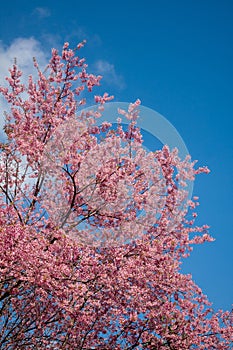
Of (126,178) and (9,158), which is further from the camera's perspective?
(9,158)

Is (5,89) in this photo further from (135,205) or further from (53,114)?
(135,205)

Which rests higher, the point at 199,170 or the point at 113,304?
the point at 199,170

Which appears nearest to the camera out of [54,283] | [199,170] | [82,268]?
[54,283]

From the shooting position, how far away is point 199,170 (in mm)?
11844

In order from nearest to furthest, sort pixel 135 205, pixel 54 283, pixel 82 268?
pixel 54 283
pixel 82 268
pixel 135 205

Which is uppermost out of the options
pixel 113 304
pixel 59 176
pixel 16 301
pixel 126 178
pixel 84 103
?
pixel 84 103

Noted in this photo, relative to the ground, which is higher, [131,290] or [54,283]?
[131,290]

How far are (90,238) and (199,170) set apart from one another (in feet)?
13.6

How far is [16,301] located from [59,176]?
11.8 ft

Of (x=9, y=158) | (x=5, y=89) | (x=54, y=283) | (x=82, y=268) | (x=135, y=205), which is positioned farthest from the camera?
(x=5, y=89)

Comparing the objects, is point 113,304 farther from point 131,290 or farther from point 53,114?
point 53,114

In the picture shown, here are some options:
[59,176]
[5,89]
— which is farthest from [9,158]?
[5,89]

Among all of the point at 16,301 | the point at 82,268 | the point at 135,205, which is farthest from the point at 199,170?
the point at 16,301

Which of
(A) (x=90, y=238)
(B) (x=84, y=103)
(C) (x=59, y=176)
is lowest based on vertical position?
(A) (x=90, y=238)
